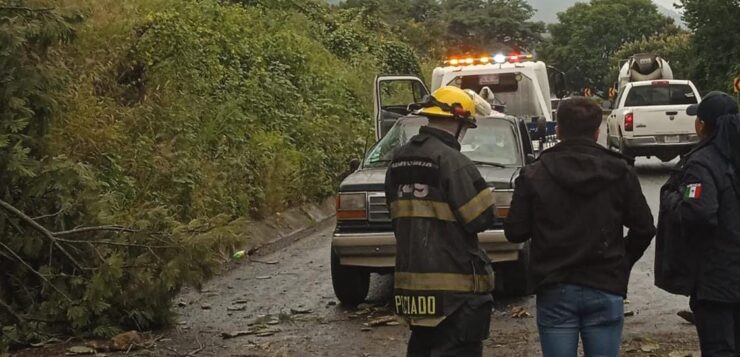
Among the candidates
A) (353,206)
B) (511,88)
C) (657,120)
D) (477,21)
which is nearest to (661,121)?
(657,120)

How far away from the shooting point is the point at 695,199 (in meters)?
4.57

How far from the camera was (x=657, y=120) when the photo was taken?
1916 cm

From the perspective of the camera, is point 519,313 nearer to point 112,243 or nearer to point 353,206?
point 353,206

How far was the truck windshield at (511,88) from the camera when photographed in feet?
55.5

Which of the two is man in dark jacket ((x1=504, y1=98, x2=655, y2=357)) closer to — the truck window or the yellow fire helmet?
the yellow fire helmet

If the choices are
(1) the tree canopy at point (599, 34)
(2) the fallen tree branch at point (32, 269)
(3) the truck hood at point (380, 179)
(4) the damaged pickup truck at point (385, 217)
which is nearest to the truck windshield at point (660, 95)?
(4) the damaged pickup truck at point (385, 217)

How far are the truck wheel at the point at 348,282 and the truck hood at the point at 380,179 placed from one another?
628 millimetres

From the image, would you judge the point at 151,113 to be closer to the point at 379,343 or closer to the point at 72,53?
the point at 72,53

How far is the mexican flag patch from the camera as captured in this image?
4.58 meters

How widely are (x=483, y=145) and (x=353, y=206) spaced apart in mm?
1788

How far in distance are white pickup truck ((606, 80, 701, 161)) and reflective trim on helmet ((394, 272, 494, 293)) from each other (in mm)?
15110

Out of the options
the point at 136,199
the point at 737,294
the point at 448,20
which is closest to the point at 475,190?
the point at 737,294

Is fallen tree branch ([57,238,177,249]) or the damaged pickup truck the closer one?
fallen tree branch ([57,238,177,249])

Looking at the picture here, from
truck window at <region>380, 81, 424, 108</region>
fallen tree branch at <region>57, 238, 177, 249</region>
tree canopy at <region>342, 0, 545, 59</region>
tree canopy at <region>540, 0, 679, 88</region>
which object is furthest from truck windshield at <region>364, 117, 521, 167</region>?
tree canopy at <region>540, 0, 679, 88</region>
